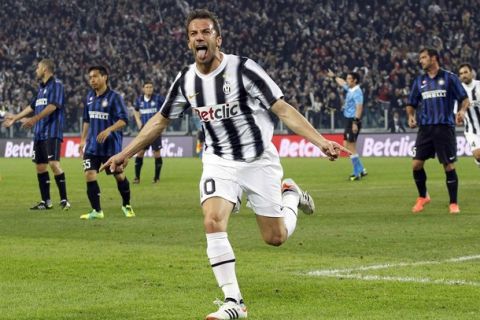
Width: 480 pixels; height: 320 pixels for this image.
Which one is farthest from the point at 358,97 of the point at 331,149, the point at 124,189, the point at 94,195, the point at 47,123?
the point at 331,149

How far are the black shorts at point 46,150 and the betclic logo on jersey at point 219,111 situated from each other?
34.4 ft

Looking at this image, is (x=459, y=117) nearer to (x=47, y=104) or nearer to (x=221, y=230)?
(x=47, y=104)

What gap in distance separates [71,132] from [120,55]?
7739mm

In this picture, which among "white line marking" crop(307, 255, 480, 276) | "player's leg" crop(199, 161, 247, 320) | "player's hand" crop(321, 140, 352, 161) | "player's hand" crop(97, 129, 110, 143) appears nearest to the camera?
"player's leg" crop(199, 161, 247, 320)

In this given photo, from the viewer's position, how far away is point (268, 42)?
159 feet

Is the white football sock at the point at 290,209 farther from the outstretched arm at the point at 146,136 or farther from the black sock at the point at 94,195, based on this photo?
the black sock at the point at 94,195

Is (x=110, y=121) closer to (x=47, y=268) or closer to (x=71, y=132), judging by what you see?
(x=47, y=268)

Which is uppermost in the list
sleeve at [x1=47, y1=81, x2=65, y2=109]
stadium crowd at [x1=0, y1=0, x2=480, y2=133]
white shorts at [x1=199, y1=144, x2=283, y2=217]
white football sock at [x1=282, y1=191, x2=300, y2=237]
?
stadium crowd at [x1=0, y1=0, x2=480, y2=133]

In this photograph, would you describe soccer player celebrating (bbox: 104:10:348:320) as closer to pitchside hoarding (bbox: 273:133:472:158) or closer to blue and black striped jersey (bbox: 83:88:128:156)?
blue and black striped jersey (bbox: 83:88:128:156)

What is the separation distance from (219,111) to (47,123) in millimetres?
10606

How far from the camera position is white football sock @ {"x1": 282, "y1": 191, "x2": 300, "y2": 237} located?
842cm

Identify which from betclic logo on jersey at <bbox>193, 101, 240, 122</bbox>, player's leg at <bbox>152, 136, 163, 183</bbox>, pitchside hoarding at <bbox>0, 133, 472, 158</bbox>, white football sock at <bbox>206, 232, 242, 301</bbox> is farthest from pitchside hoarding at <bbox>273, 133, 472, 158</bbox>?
white football sock at <bbox>206, 232, 242, 301</bbox>

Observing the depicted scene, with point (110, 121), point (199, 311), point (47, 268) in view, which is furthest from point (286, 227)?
point (110, 121)

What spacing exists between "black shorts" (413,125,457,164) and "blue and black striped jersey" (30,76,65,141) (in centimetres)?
624
